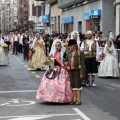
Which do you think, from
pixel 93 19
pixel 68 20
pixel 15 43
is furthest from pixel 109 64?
pixel 68 20

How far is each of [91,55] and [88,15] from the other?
96.9 ft

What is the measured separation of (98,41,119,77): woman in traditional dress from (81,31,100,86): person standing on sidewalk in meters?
3.23

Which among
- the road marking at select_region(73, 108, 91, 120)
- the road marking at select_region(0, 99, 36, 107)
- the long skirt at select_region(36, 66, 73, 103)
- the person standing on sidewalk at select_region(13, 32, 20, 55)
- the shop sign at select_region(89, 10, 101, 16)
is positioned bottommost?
the road marking at select_region(73, 108, 91, 120)

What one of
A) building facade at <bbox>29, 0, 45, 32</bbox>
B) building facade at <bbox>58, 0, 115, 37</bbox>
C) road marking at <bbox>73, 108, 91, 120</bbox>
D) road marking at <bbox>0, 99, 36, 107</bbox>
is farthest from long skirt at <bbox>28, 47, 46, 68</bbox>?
building facade at <bbox>29, 0, 45, 32</bbox>

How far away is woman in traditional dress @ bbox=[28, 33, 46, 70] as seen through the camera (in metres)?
24.6

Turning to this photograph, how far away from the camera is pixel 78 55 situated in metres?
13.1

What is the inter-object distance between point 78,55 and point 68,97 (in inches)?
42.2

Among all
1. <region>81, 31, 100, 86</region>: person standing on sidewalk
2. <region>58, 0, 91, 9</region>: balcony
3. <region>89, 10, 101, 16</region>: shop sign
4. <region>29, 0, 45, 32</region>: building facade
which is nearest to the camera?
<region>81, 31, 100, 86</region>: person standing on sidewalk

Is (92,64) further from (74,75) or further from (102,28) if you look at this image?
(102,28)

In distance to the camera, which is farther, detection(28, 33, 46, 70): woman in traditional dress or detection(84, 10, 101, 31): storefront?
detection(84, 10, 101, 31): storefront

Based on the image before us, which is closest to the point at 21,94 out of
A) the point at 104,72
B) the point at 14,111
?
the point at 14,111

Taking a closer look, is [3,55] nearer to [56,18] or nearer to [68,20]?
[68,20]

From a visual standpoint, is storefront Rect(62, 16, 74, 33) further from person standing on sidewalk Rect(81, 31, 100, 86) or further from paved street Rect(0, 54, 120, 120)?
paved street Rect(0, 54, 120, 120)

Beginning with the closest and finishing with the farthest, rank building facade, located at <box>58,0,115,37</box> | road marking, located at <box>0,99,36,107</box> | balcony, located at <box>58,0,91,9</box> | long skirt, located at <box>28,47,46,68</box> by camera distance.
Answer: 1. road marking, located at <box>0,99,36,107</box>
2. long skirt, located at <box>28,47,46,68</box>
3. building facade, located at <box>58,0,115,37</box>
4. balcony, located at <box>58,0,91,9</box>
